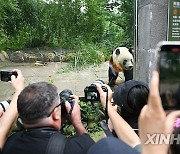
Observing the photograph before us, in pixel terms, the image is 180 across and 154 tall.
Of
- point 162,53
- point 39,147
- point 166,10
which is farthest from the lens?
point 166,10

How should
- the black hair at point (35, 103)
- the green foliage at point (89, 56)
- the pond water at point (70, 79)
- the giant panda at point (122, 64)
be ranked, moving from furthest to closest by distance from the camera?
the green foliage at point (89, 56), the pond water at point (70, 79), the giant panda at point (122, 64), the black hair at point (35, 103)

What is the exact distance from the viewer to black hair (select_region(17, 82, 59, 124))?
1.27 metres

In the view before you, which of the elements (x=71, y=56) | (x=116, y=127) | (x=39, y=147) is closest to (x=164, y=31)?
(x=116, y=127)

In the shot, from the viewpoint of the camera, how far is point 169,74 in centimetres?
79

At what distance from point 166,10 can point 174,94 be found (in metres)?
2.33

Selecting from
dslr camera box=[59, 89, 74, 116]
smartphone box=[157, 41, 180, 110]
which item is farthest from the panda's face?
smartphone box=[157, 41, 180, 110]

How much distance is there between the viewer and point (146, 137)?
685 millimetres

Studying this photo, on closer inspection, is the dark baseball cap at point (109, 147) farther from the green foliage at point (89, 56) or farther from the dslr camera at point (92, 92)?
the green foliage at point (89, 56)

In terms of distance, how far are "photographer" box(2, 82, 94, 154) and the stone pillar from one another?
1.67 m

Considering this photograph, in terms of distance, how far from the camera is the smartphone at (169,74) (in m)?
0.77

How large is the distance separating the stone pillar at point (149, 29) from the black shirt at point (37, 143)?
1.70m

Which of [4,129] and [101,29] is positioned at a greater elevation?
[101,29]

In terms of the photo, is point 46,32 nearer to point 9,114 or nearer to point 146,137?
point 9,114

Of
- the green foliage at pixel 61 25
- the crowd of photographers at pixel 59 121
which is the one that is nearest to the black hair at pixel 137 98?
the crowd of photographers at pixel 59 121
